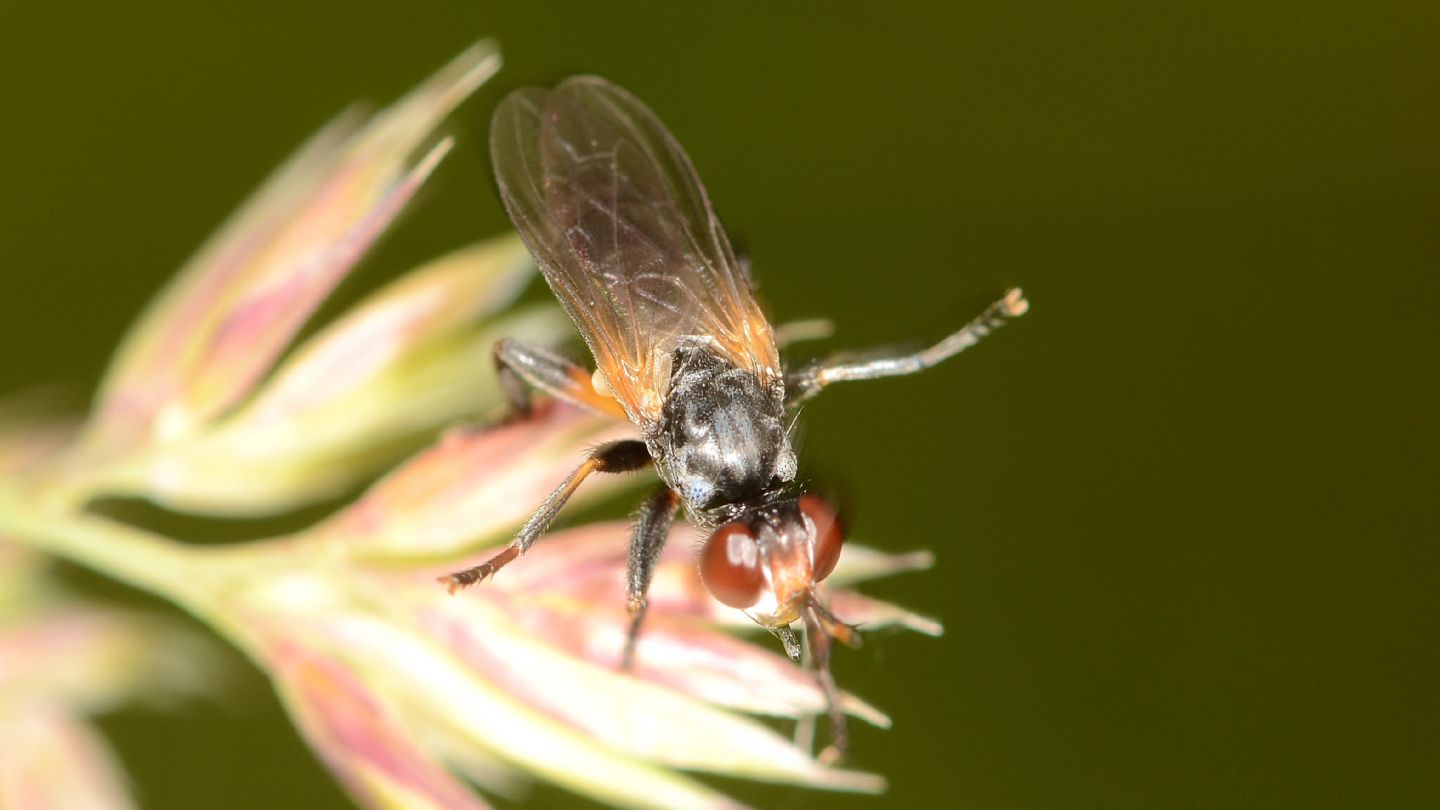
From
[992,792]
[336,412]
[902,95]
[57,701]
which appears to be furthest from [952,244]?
[57,701]

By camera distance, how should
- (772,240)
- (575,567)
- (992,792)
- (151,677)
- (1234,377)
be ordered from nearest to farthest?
(575,567)
(151,677)
(992,792)
(1234,377)
(772,240)

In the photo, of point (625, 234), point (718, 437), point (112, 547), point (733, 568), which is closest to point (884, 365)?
point (718, 437)

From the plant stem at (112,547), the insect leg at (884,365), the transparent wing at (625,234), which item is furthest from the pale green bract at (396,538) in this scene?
the insect leg at (884,365)

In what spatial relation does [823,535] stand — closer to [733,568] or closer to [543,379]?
[733,568]

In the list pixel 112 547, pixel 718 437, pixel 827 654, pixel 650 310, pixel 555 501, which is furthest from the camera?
pixel 650 310

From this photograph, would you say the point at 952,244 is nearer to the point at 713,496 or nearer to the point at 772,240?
the point at 772,240

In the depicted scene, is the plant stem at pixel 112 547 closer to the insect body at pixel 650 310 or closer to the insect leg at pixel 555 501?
the insect leg at pixel 555 501
